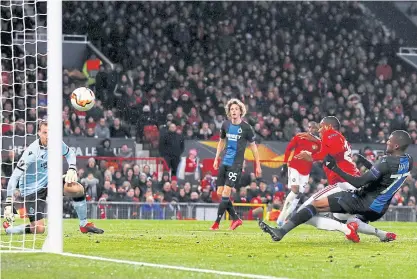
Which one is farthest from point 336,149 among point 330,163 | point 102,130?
point 102,130

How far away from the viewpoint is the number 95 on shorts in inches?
671

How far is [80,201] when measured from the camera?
1425cm

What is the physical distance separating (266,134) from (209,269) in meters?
19.7

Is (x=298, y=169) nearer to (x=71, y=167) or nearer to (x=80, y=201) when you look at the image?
(x=80, y=201)

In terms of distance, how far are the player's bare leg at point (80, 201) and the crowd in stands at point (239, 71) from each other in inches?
452

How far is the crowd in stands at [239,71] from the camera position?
29188 millimetres

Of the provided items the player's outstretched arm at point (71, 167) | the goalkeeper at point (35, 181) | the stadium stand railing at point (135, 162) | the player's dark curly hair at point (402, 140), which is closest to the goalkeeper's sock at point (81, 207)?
the goalkeeper at point (35, 181)

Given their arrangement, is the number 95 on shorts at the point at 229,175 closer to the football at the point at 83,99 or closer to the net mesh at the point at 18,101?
the football at the point at 83,99

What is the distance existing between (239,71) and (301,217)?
811 inches

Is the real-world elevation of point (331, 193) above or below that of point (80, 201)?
above

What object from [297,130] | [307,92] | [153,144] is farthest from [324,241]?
[307,92]

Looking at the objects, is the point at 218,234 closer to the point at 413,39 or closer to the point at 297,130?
the point at 297,130

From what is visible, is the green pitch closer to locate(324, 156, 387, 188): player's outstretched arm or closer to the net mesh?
locate(324, 156, 387, 188): player's outstretched arm

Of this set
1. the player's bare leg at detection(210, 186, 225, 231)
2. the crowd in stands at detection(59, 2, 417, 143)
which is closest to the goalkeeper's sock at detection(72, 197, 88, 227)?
the player's bare leg at detection(210, 186, 225, 231)
